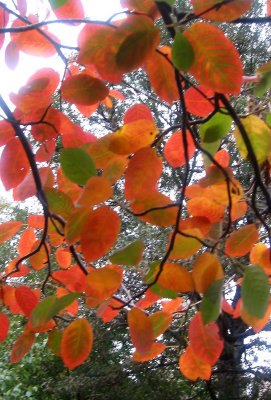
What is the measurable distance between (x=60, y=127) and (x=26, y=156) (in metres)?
0.05

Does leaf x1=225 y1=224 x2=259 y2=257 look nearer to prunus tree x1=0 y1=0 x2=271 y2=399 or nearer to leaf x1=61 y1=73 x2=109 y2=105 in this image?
prunus tree x1=0 y1=0 x2=271 y2=399

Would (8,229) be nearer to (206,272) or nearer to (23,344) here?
(23,344)

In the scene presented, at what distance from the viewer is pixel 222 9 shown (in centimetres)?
26

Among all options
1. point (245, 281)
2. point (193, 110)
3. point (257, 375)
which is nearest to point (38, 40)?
point (193, 110)

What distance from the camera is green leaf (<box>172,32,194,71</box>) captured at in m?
0.24

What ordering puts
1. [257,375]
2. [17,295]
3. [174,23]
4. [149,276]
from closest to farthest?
[174,23] < [149,276] < [17,295] < [257,375]

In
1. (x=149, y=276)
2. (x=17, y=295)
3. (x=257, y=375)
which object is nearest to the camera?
(x=149, y=276)

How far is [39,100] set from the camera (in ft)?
1.24

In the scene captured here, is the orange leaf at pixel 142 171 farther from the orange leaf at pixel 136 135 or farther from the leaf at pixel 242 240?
the leaf at pixel 242 240

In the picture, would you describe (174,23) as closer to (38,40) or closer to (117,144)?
(117,144)

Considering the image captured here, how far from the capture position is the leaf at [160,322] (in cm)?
46

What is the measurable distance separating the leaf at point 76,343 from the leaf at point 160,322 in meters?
0.09

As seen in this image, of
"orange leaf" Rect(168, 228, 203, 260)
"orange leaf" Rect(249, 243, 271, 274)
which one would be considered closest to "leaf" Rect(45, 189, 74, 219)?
"orange leaf" Rect(168, 228, 203, 260)

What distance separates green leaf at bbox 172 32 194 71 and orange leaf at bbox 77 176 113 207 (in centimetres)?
9
